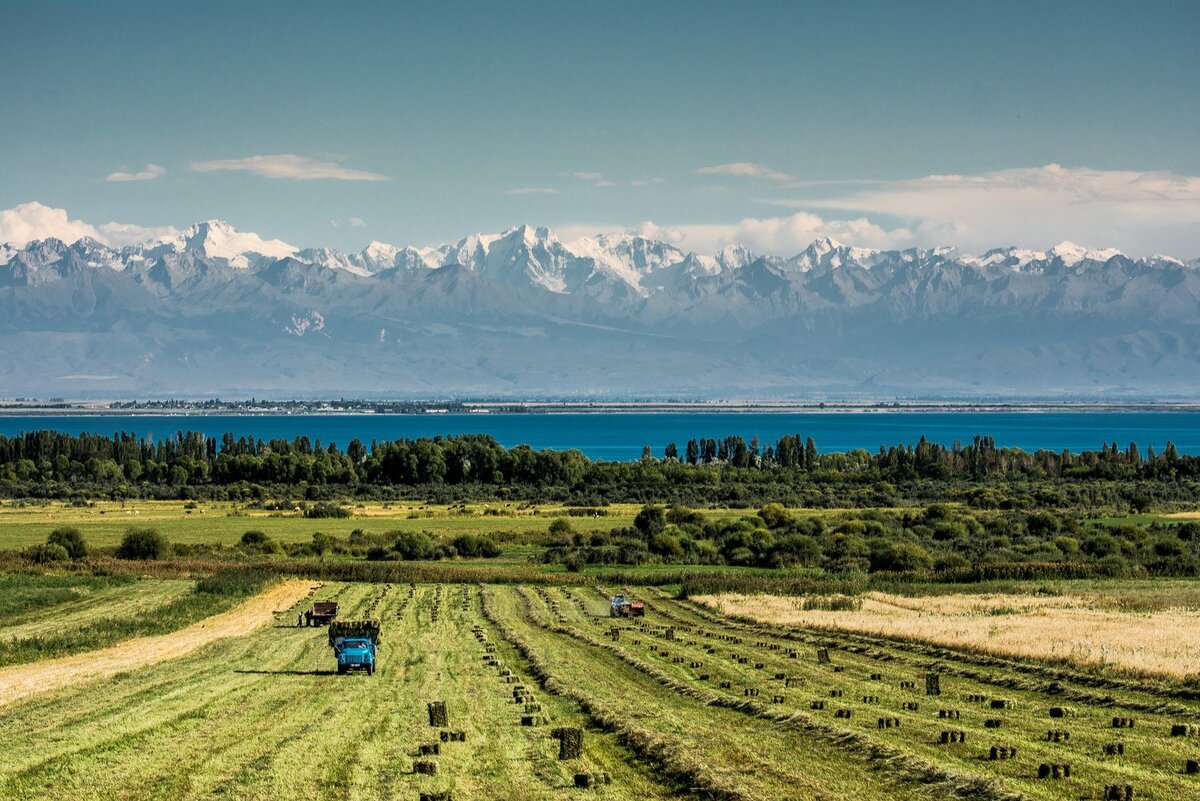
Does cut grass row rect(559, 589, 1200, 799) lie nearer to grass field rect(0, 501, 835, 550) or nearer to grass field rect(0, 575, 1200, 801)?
grass field rect(0, 575, 1200, 801)

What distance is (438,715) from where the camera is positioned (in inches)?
1018

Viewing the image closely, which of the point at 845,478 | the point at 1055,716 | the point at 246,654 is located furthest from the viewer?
the point at 845,478

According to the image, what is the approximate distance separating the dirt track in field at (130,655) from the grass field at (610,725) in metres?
0.70

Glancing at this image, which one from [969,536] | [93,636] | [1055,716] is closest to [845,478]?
[969,536]

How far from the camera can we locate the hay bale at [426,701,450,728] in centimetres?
2564

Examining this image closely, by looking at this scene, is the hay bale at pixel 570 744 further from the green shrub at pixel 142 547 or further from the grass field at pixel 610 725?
the green shrub at pixel 142 547

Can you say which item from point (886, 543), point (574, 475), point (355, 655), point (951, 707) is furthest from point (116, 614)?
point (574, 475)

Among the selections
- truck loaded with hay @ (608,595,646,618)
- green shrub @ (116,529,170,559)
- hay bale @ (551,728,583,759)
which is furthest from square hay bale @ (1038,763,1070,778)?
green shrub @ (116,529,170,559)

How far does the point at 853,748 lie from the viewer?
2280 centimetres

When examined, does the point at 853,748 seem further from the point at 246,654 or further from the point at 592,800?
the point at 246,654

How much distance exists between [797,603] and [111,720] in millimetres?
33412

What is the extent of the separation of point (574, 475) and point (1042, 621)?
11608 cm

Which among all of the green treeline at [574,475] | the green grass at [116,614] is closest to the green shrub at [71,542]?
the green grass at [116,614]

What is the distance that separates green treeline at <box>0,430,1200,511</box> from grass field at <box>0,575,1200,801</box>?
9006 cm
